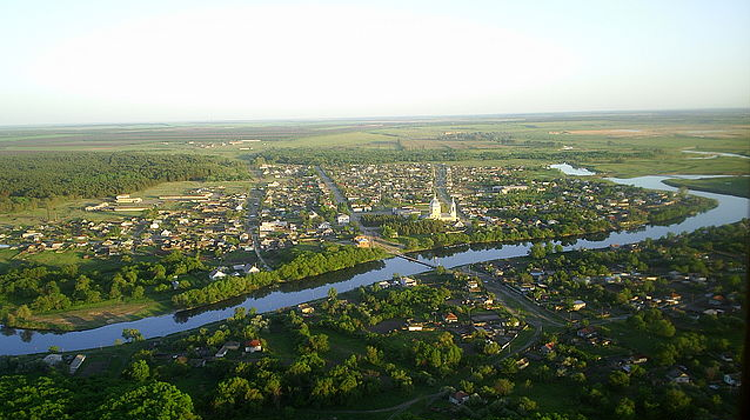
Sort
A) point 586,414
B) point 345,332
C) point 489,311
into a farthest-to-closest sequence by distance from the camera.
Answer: point 489,311
point 345,332
point 586,414

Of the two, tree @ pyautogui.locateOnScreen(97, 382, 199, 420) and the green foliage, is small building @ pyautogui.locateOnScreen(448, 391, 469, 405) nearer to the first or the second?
tree @ pyautogui.locateOnScreen(97, 382, 199, 420)

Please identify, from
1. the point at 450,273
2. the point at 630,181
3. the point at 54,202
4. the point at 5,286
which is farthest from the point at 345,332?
the point at 630,181

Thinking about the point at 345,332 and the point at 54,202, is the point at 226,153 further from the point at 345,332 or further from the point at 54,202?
the point at 345,332

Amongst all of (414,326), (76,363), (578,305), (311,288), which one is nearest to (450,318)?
(414,326)

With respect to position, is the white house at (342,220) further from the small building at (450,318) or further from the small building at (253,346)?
the small building at (253,346)

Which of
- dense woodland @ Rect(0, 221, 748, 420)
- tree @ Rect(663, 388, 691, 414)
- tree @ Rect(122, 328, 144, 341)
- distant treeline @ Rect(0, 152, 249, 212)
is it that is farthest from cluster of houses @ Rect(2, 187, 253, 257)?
tree @ Rect(663, 388, 691, 414)
